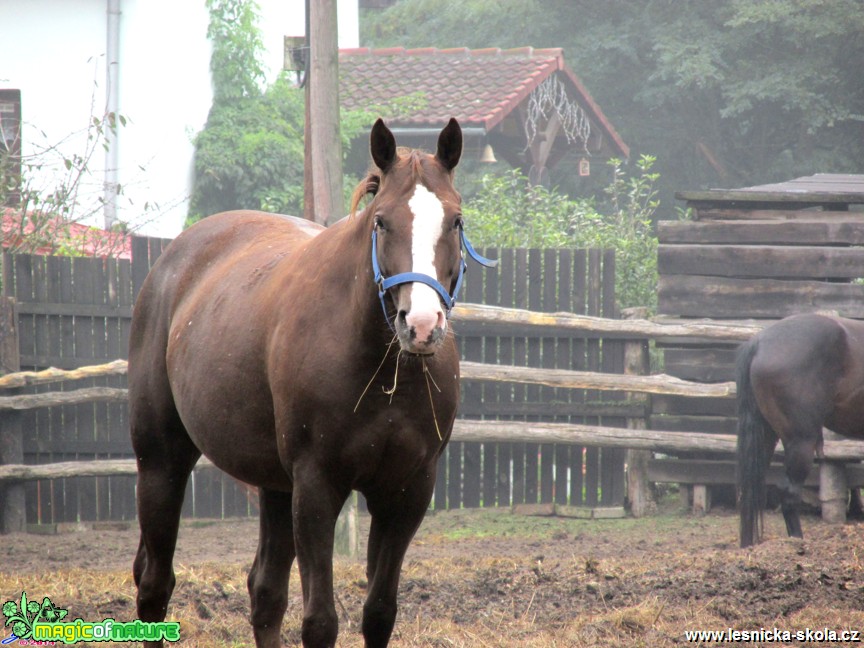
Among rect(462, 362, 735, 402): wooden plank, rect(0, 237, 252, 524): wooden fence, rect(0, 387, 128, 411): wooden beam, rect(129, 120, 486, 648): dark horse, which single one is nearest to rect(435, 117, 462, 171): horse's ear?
rect(129, 120, 486, 648): dark horse

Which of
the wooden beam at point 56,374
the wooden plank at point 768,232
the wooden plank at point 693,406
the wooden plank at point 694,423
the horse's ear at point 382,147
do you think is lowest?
the wooden plank at point 694,423

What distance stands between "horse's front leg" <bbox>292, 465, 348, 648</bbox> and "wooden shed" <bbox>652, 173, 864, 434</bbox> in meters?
5.92

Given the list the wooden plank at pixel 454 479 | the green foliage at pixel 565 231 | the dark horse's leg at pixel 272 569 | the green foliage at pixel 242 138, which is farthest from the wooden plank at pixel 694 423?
the green foliage at pixel 242 138

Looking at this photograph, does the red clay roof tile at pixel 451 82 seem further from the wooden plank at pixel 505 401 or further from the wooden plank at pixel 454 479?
the wooden plank at pixel 454 479

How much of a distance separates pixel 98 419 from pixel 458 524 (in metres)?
2.89

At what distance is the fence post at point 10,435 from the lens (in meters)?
7.62

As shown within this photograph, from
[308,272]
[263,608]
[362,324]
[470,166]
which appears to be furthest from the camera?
[470,166]

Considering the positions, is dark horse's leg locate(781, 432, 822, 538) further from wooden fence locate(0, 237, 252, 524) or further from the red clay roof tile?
the red clay roof tile

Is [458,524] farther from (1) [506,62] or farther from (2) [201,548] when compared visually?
(1) [506,62]

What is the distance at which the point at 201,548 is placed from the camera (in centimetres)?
725

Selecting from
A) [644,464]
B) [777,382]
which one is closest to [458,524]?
[644,464]

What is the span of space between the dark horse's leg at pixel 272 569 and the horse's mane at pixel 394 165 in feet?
4.40

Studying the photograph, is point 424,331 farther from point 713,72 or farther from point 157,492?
point 713,72

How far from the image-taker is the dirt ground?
4.45 meters
